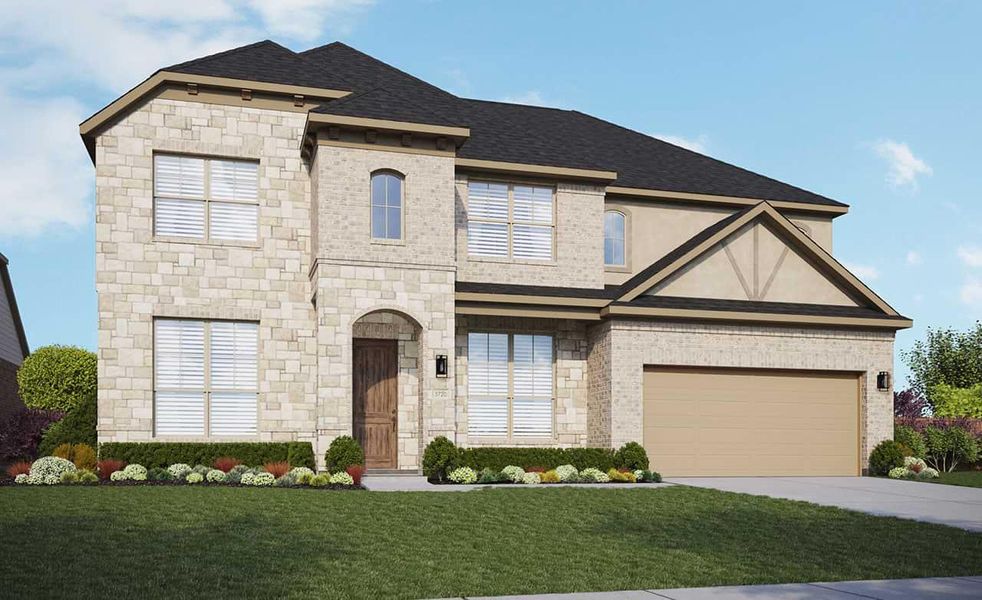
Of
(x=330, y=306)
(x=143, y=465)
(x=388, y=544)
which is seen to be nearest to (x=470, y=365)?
(x=330, y=306)

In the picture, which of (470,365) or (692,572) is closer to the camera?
(692,572)

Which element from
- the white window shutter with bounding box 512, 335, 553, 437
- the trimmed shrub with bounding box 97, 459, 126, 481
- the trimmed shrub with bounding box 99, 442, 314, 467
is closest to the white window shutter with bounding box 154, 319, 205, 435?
the trimmed shrub with bounding box 99, 442, 314, 467

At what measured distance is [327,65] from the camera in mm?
23438

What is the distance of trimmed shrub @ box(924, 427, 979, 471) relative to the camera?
1011 inches

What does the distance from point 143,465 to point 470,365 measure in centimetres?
705

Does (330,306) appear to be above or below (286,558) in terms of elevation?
above

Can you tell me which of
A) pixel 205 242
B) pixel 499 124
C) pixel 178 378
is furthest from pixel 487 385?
pixel 499 124

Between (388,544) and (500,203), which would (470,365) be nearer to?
(500,203)

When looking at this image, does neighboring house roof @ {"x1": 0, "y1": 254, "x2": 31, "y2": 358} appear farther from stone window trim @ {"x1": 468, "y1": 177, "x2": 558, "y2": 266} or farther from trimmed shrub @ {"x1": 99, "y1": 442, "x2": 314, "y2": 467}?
stone window trim @ {"x1": 468, "y1": 177, "x2": 558, "y2": 266}

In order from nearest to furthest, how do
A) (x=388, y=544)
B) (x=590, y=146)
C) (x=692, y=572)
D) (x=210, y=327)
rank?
1. (x=692, y=572)
2. (x=388, y=544)
3. (x=210, y=327)
4. (x=590, y=146)

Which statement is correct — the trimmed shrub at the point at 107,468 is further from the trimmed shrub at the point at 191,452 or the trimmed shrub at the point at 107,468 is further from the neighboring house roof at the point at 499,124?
the neighboring house roof at the point at 499,124

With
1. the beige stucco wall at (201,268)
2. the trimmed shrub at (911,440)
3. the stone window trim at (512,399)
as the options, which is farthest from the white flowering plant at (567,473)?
the trimmed shrub at (911,440)

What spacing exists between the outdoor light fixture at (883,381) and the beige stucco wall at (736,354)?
11 cm

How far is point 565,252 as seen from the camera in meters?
23.0
